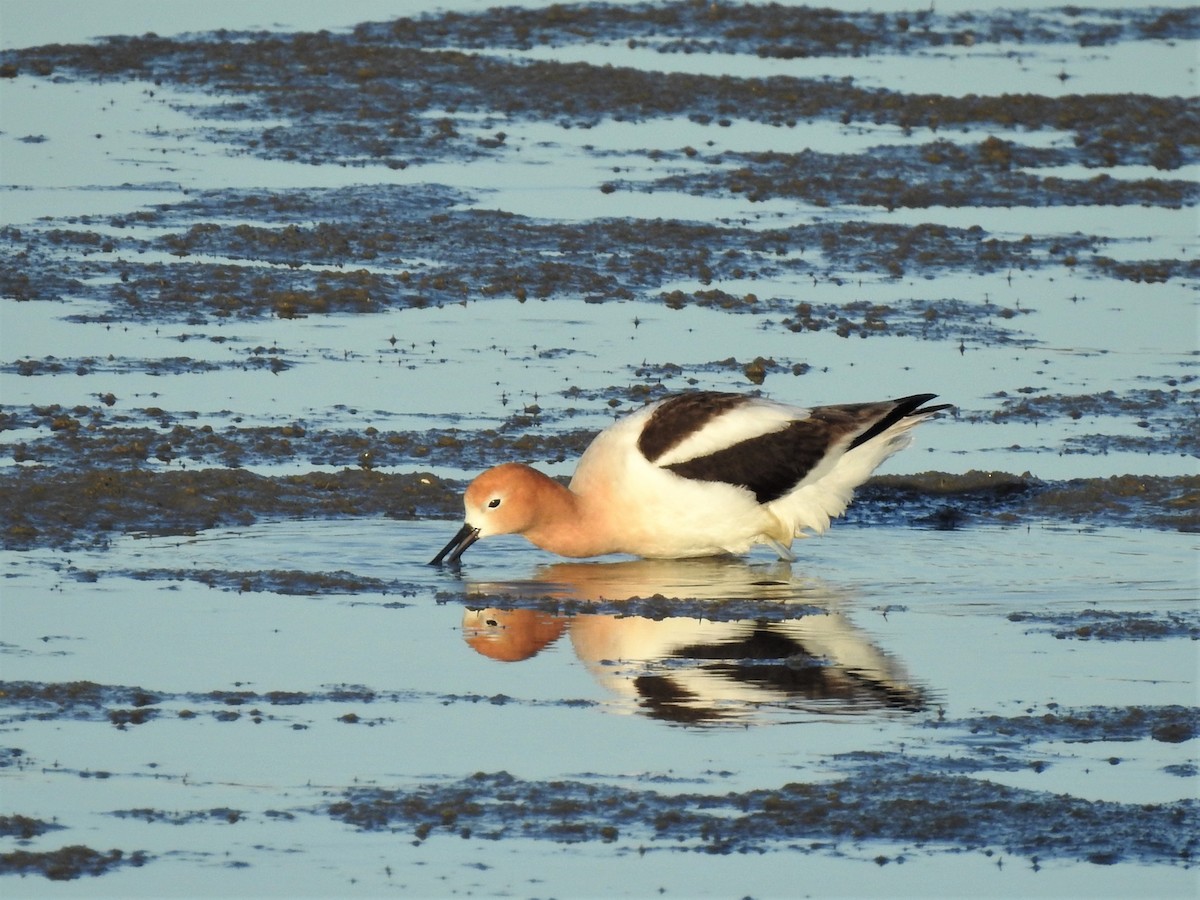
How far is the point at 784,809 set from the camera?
6.97 metres

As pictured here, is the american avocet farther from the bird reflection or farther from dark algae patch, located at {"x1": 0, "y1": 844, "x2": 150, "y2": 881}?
dark algae patch, located at {"x1": 0, "y1": 844, "x2": 150, "y2": 881}

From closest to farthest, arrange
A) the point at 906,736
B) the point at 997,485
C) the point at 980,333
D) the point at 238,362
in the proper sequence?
the point at 906,736 < the point at 997,485 < the point at 238,362 < the point at 980,333

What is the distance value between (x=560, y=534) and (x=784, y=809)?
3556 mm

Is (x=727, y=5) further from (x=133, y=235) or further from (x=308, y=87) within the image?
(x=133, y=235)

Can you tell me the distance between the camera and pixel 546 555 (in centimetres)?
1080

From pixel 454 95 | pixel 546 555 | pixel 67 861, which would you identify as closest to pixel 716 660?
pixel 546 555

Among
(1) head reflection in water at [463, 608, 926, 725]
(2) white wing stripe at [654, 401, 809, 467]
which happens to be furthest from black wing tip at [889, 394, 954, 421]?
(1) head reflection in water at [463, 608, 926, 725]

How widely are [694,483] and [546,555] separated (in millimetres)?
780

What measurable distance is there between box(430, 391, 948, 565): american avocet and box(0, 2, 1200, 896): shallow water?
0.60 ft

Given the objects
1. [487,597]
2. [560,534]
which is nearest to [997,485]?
[560,534]

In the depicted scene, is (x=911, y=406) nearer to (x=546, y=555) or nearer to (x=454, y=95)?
(x=546, y=555)

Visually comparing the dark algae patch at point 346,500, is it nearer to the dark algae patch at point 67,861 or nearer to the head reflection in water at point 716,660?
the head reflection in water at point 716,660

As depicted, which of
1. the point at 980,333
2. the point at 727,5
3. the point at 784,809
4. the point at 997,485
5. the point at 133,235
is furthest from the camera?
the point at 727,5

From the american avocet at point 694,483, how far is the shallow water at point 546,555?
7.2 inches
